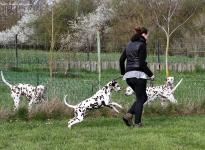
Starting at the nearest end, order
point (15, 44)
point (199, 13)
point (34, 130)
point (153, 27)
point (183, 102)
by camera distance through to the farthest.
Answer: point (34, 130) < point (183, 102) < point (15, 44) < point (153, 27) < point (199, 13)

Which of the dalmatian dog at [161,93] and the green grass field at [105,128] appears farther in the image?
the dalmatian dog at [161,93]

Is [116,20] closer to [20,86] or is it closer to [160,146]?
[20,86]

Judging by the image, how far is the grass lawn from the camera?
828 cm

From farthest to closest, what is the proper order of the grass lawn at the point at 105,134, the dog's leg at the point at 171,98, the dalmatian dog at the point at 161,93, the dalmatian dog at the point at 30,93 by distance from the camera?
the dalmatian dog at the point at 161,93 < the dog's leg at the point at 171,98 < the dalmatian dog at the point at 30,93 < the grass lawn at the point at 105,134

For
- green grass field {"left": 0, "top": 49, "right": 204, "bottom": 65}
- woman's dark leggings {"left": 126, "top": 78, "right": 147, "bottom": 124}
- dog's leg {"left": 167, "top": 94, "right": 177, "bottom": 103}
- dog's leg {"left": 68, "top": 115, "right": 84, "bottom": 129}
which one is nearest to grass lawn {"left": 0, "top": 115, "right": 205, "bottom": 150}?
dog's leg {"left": 68, "top": 115, "right": 84, "bottom": 129}

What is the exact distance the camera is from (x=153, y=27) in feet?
120

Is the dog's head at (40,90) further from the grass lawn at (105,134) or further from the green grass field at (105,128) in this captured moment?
the grass lawn at (105,134)

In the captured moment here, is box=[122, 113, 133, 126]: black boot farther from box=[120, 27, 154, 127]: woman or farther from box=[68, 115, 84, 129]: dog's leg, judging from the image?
box=[68, 115, 84, 129]: dog's leg

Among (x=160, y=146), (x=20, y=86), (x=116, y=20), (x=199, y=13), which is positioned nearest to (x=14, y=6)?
(x=116, y=20)

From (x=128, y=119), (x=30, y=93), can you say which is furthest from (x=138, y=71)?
(x=30, y=93)

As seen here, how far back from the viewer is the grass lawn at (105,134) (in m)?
8.28

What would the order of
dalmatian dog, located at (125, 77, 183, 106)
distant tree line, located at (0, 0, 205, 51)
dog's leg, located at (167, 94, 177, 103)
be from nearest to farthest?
dog's leg, located at (167, 94, 177, 103)
dalmatian dog, located at (125, 77, 183, 106)
distant tree line, located at (0, 0, 205, 51)

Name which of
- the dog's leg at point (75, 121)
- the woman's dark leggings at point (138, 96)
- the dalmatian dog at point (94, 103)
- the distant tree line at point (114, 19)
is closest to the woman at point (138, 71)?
the woman's dark leggings at point (138, 96)

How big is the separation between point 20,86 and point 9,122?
1.73 meters
